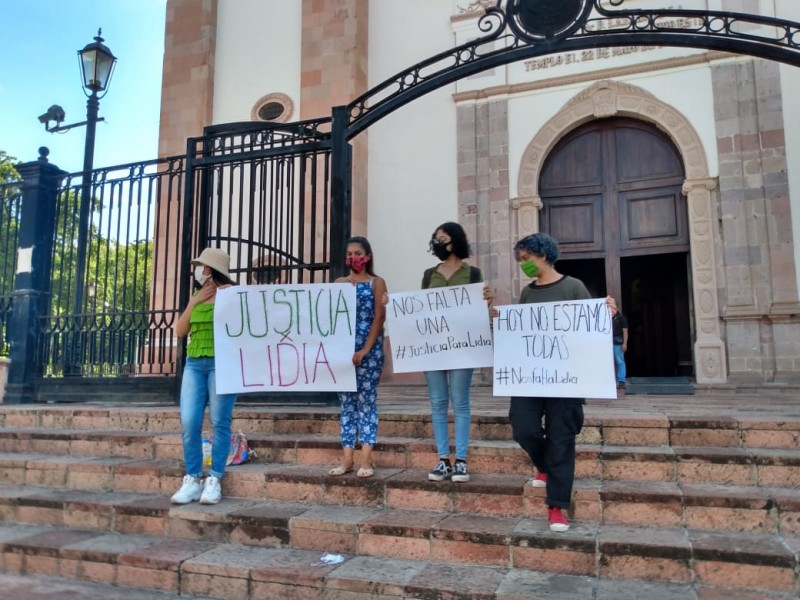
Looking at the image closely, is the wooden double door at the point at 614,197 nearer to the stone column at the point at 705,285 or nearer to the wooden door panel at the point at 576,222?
the wooden door panel at the point at 576,222

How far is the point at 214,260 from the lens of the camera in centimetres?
463

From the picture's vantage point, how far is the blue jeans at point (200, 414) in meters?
4.41

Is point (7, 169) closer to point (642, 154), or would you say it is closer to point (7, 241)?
point (7, 241)

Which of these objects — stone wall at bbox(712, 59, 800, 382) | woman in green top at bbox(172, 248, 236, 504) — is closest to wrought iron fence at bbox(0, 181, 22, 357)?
woman in green top at bbox(172, 248, 236, 504)

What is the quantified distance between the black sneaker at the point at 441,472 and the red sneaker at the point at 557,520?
0.82m

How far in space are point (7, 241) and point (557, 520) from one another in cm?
842

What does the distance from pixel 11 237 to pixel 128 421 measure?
484cm

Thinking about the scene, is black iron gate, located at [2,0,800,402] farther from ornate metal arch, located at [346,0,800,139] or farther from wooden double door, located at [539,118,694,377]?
wooden double door, located at [539,118,694,377]

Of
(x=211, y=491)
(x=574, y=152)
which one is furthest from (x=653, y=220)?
(x=211, y=491)

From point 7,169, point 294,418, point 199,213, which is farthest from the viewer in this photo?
point 7,169

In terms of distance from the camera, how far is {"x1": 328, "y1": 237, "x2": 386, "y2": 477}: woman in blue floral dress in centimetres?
447

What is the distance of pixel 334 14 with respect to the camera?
12484mm

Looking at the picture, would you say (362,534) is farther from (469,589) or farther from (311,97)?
(311,97)

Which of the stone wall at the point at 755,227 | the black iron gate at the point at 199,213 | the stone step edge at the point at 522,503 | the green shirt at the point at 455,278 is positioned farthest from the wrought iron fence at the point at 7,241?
the stone wall at the point at 755,227
